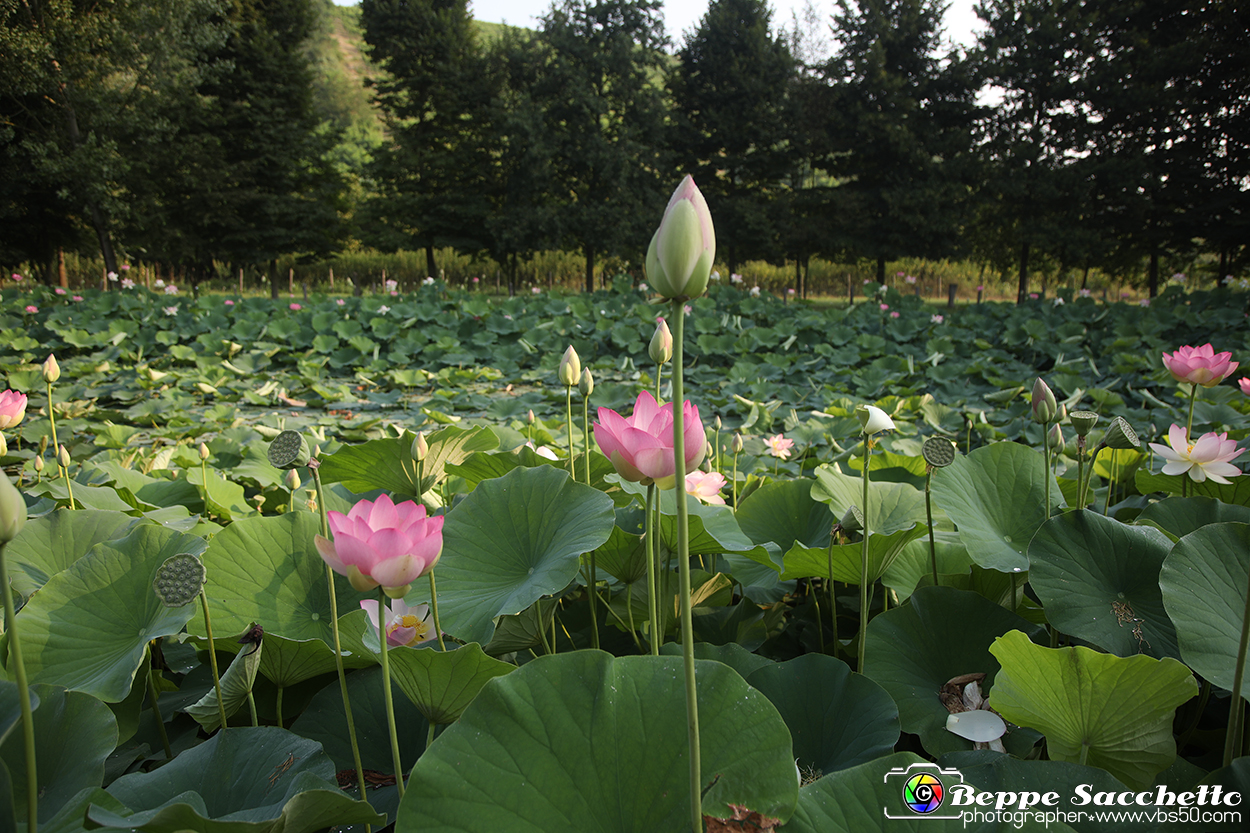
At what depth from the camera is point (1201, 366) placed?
1.17 meters

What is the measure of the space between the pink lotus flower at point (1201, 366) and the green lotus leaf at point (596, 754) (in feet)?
3.65

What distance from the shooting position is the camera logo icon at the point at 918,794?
48cm

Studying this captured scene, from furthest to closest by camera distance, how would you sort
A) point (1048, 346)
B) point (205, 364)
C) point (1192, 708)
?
point (1048, 346) < point (205, 364) < point (1192, 708)

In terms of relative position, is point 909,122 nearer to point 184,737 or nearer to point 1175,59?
point 1175,59

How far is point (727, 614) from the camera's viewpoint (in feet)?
3.06

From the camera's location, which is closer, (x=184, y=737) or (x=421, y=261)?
(x=184, y=737)

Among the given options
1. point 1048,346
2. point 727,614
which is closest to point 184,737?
point 727,614

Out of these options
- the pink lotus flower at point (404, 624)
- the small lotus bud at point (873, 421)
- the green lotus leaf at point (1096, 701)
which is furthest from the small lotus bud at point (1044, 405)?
the pink lotus flower at point (404, 624)

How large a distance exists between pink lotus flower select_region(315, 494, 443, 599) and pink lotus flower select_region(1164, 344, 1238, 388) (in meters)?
1.27

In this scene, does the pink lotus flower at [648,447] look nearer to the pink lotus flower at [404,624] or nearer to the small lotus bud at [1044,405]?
the pink lotus flower at [404,624]

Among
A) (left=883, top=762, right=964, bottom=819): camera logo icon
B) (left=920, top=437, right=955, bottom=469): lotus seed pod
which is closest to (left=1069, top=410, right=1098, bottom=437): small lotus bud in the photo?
(left=920, top=437, right=955, bottom=469): lotus seed pod

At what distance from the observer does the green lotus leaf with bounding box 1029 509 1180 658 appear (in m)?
0.72

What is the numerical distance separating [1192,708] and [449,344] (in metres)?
5.87

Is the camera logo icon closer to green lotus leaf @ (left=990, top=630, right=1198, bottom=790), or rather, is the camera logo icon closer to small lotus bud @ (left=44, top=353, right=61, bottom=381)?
green lotus leaf @ (left=990, top=630, right=1198, bottom=790)
